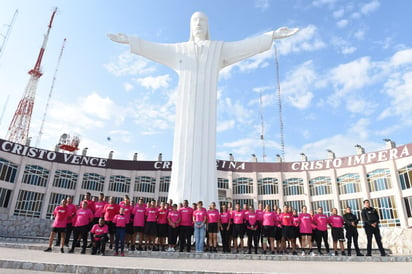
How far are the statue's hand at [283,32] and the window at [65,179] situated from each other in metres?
30.3

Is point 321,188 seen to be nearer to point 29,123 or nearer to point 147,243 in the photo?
point 147,243

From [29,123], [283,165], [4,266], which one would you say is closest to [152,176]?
[283,165]

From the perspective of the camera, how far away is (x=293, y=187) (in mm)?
35281

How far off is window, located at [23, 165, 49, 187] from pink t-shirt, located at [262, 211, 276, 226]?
30.7 m

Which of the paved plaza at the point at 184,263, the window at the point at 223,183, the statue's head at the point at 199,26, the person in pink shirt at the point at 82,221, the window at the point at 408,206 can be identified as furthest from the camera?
the window at the point at 223,183

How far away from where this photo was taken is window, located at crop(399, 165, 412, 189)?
27.7 m

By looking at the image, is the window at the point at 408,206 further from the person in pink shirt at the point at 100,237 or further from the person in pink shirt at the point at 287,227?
the person in pink shirt at the point at 100,237

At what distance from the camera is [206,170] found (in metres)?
11.9

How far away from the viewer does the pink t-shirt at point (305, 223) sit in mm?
9453

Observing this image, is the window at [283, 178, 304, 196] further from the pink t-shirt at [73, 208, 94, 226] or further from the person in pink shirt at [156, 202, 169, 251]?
the pink t-shirt at [73, 208, 94, 226]

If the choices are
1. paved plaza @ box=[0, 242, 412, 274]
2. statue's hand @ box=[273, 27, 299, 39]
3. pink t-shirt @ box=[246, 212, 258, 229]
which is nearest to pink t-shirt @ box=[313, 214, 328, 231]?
paved plaza @ box=[0, 242, 412, 274]

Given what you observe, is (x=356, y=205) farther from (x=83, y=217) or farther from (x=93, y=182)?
(x=83, y=217)

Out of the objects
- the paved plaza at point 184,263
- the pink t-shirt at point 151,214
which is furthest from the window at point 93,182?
the pink t-shirt at point 151,214

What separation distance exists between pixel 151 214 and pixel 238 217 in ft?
9.01
